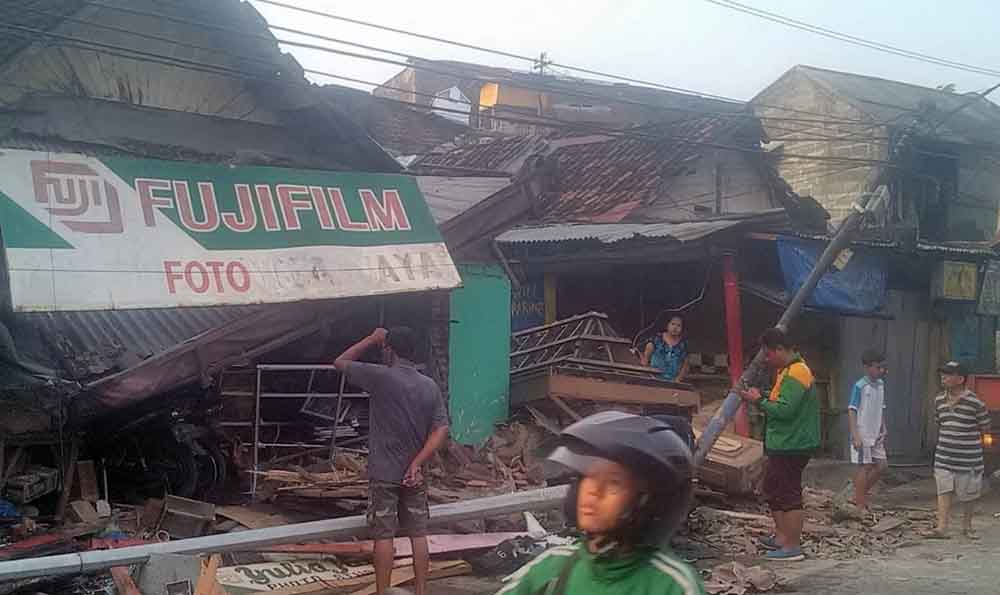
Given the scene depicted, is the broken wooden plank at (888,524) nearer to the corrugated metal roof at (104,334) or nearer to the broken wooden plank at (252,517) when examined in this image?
the broken wooden plank at (252,517)

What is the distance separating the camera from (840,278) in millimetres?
14477

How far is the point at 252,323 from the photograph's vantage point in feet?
29.4

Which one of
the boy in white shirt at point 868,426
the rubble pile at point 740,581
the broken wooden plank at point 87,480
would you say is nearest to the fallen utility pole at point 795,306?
the boy in white shirt at point 868,426

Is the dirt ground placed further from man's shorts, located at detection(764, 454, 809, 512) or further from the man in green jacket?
man's shorts, located at detection(764, 454, 809, 512)

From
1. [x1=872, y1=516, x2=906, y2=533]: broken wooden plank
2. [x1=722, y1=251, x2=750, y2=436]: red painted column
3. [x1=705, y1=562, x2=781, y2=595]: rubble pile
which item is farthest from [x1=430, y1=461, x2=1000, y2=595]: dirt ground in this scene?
[x1=722, y1=251, x2=750, y2=436]: red painted column

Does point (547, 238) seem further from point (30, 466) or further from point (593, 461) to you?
point (593, 461)

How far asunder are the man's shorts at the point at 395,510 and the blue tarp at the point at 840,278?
8076 millimetres

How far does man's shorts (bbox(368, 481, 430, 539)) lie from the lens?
21.9 feet

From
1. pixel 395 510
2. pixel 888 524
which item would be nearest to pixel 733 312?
pixel 888 524

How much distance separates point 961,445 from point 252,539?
7178mm

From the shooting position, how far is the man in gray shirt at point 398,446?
263 inches

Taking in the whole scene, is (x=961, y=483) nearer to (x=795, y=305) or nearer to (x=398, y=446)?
(x=795, y=305)

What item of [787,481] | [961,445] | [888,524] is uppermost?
[961,445]

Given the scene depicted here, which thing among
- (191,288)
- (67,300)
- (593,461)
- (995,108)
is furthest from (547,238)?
(995,108)
